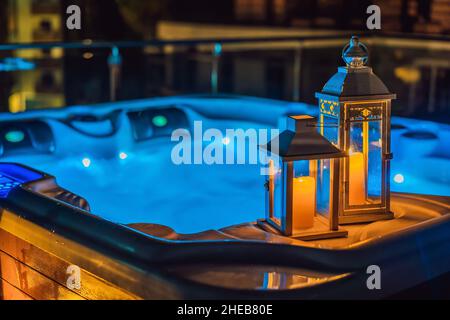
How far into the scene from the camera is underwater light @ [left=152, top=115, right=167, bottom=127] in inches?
159

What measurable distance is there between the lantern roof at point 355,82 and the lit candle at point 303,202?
27 centimetres

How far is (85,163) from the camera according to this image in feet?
11.8

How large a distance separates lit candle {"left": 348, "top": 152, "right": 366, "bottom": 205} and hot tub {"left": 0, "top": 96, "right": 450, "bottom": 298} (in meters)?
0.15

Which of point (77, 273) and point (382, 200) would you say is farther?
point (382, 200)

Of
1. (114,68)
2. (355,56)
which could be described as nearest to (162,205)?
(355,56)

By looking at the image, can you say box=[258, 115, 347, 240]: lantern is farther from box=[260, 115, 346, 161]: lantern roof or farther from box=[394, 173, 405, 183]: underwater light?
box=[394, 173, 405, 183]: underwater light

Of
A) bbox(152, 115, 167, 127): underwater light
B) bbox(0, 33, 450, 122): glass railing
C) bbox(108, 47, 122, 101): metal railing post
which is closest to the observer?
bbox(152, 115, 167, 127): underwater light

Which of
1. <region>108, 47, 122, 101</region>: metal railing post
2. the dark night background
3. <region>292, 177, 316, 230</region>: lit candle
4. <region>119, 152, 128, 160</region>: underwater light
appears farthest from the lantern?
the dark night background

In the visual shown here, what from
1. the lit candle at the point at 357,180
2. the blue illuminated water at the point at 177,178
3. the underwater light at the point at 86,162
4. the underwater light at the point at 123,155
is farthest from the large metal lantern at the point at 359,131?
the underwater light at the point at 123,155

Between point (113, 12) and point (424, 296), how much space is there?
988 cm

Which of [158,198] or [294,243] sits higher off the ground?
[294,243]

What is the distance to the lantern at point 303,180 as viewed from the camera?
79.6 inches
